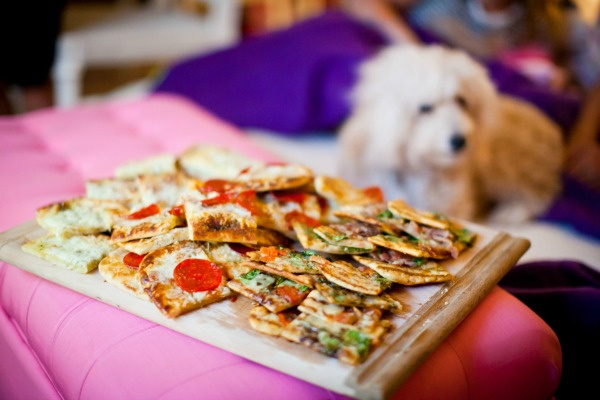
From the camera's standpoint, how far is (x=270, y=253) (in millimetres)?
874

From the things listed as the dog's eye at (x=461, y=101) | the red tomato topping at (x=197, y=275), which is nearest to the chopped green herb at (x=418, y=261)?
the red tomato topping at (x=197, y=275)

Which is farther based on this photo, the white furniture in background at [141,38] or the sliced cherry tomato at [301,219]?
the white furniture in background at [141,38]

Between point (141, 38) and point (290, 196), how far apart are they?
212cm

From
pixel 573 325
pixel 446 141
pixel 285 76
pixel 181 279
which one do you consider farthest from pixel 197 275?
pixel 285 76

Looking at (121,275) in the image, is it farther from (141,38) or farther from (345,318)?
(141,38)

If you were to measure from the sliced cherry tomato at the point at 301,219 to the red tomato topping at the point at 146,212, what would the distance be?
0.23 meters

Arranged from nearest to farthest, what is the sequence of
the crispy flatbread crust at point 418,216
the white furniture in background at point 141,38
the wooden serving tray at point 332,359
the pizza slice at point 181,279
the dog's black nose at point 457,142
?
1. the wooden serving tray at point 332,359
2. the pizza slice at point 181,279
3. the crispy flatbread crust at point 418,216
4. the dog's black nose at point 457,142
5. the white furniture in background at point 141,38

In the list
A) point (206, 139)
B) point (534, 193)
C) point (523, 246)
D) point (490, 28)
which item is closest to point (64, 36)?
point (206, 139)

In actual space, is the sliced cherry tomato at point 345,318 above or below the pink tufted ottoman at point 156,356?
above

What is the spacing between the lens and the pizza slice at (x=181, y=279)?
0.77 m

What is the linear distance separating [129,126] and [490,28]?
173 centimetres

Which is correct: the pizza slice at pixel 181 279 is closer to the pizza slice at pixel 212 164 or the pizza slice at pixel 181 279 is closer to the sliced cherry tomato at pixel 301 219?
the sliced cherry tomato at pixel 301 219

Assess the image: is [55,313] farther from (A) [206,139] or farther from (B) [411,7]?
(B) [411,7]

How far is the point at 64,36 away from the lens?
2.59 m
